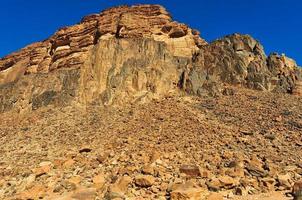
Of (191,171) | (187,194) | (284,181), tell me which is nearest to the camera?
(187,194)

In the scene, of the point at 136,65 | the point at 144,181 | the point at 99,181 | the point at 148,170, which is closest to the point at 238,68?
the point at 136,65

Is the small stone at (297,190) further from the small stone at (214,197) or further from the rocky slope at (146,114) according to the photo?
the small stone at (214,197)

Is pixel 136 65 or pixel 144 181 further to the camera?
pixel 136 65

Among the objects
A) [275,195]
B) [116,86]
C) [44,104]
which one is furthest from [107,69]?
[275,195]

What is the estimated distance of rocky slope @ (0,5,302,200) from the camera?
24.0 meters

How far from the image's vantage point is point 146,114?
33.3 meters

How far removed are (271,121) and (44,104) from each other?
1761cm

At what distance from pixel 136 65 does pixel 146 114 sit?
277 inches

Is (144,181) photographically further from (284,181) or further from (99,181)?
(284,181)

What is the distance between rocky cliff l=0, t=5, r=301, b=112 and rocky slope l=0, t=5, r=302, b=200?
103mm

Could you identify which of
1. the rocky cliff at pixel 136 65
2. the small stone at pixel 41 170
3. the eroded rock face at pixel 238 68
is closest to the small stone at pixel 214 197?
the small stone at pixel 41 170

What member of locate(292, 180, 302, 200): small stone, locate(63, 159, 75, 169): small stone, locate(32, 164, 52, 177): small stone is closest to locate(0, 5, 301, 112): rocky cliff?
locate(63, 159, 75, 169): small stone

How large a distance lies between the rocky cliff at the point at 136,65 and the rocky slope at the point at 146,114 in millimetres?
103

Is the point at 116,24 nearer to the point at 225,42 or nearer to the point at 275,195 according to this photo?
the point at 225,42
